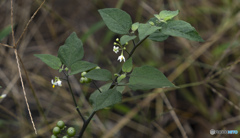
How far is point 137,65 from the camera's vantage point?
3094 mm

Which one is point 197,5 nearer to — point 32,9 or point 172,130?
point 172,130

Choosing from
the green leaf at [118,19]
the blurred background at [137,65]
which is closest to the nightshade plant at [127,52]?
the green leaf at [118,19]

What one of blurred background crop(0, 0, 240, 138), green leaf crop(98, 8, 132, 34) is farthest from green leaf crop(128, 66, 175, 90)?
blurred background crop(0, 0, 240, 138)

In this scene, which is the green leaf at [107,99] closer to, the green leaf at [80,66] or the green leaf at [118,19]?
the green leaf at [80,66]

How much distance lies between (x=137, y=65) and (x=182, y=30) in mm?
1998

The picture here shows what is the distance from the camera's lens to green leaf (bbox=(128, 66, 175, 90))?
1.05 m

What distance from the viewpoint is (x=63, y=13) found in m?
3.71

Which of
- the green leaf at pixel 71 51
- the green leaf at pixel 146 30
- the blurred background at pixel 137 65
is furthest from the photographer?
the blurred background at pixel 137 65

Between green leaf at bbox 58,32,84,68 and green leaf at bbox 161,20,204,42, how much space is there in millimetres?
457

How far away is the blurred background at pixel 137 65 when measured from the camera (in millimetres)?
2791

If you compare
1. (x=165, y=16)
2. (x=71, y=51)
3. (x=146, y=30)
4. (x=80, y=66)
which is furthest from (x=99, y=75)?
(x=165, y=16)

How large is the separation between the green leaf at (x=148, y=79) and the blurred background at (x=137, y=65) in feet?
4.90

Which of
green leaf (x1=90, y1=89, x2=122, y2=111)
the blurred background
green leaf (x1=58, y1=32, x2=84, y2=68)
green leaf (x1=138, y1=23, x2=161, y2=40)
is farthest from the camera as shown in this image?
the blurred background

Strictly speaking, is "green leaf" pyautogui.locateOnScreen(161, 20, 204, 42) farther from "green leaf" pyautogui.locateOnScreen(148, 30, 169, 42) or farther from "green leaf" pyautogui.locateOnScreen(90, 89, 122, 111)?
"green leaf" pyautogui.locateOnScreen(90, 89, 122, 111)
